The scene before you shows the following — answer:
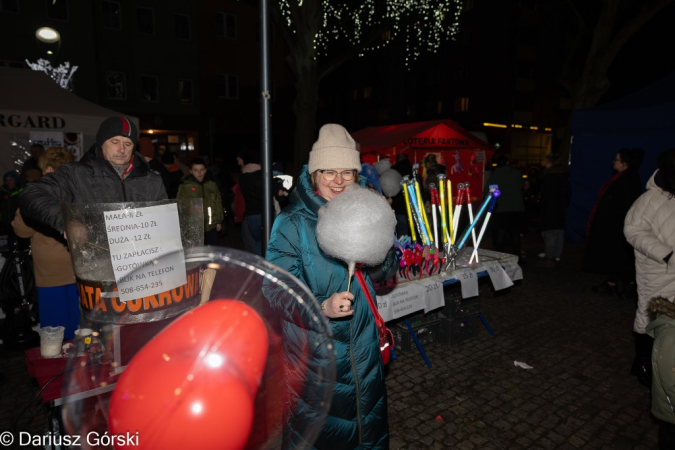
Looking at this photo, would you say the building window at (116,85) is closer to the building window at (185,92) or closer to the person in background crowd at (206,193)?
the building window at (185,92)

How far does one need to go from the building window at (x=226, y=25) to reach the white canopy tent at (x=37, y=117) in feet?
54.6

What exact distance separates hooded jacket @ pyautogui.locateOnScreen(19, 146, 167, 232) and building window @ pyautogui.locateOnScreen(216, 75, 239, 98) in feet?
77.3

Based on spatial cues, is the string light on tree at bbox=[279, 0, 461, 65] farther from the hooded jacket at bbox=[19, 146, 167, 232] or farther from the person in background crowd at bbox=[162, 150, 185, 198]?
the hooded jacket at bbox=[19, 146, 167, 232]

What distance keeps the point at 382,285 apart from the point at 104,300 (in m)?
2.93

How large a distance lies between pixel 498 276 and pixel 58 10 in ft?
77.1

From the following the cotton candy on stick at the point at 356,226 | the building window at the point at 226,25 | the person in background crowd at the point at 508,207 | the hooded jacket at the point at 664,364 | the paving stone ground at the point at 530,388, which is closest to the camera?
the cotton candy on stick at the point at 356,226

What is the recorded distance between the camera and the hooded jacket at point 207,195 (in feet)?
21.6

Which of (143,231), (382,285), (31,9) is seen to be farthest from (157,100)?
(143,231)

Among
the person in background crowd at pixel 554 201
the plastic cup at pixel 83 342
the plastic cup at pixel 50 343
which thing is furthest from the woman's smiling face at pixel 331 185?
the person in background crowd at pixel 554 201

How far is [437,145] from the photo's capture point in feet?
43.0

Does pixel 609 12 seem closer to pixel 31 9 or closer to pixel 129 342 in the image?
pixel 129 342

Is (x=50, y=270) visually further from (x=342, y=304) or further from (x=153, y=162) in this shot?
(x=342, y=304)

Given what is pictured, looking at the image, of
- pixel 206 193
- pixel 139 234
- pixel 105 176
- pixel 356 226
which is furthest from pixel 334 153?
pixel 206 193

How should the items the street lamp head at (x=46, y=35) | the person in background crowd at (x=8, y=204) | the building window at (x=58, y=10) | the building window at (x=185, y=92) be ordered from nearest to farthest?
the person in background crowd at (x=8, y=204) → the street lamp head at (x=46, y=35) → the building window at (x=58, y=10) → the building window at (x=185, y=92)
